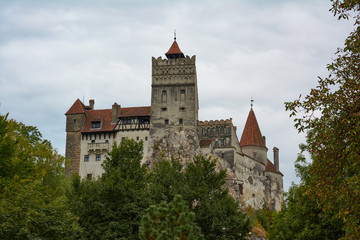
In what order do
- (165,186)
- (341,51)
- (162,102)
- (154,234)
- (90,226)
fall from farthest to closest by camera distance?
(162,102)
(165,186)
(90,226)
(154,234)
(341,51)

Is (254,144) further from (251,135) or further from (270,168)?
(270,168)

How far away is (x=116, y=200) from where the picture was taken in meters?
36.2

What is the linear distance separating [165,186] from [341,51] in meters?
23.1

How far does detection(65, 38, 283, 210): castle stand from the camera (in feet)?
245

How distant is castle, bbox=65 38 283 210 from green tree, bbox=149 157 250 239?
32564mm

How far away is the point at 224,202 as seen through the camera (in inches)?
1500

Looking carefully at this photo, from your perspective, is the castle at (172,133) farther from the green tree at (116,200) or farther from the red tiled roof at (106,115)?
the green tree at (116,200)

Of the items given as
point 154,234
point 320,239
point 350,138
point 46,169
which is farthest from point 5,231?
point 46,169

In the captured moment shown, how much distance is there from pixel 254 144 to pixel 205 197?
44525 millimetres

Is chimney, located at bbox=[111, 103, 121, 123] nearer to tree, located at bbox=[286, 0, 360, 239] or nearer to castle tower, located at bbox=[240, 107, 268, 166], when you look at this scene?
castle tower, located at bbox=[240, 107, 268, 166]

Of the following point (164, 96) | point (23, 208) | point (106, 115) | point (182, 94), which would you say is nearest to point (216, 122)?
point (182, 94)

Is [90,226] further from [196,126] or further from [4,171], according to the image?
[196,126]

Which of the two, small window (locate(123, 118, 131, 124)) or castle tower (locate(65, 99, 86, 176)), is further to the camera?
small window (locate(123, 118, 131, 124))

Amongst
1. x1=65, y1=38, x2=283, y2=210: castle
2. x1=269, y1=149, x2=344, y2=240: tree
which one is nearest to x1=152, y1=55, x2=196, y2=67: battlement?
x1=65, y1=38, x2=283, y2=210: castle
